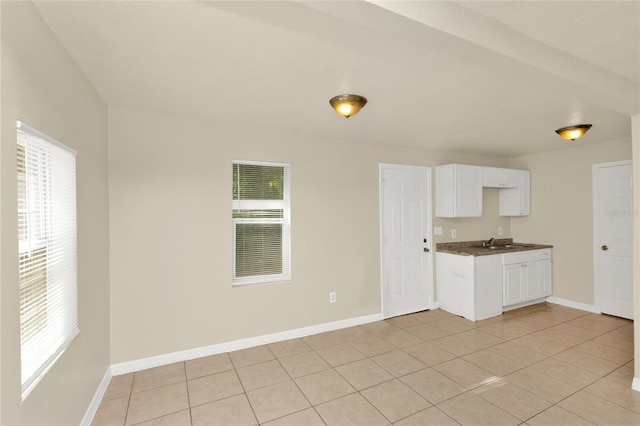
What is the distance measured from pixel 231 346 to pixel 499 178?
14.9 ft

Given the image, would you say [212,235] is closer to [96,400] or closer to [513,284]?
[96,400]

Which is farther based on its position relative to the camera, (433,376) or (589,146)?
(589,146)

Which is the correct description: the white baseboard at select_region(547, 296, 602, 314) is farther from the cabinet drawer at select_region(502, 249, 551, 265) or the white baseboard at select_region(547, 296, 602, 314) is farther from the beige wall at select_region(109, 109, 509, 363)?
the beige wall at select_region(109, 109, 509, 363)

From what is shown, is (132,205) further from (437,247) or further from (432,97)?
(437,247)

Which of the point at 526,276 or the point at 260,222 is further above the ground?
the point at 260,222

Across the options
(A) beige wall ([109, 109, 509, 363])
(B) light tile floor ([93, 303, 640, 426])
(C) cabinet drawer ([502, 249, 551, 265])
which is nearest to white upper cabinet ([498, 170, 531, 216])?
(C) cabinet drawer ([502, 249, 551, 265])

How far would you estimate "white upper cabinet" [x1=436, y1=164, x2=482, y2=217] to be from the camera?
4496mm

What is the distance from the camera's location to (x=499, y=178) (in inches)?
193

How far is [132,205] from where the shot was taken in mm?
2893

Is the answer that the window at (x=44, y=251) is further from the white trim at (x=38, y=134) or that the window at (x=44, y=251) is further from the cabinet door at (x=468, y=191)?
the cabinet door at (x=468, y=191)

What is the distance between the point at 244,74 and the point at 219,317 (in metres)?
2.38

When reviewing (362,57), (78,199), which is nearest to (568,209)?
(362,57)

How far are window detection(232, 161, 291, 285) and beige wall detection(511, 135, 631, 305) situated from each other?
421 cm

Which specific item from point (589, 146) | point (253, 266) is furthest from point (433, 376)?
point (589, 146)
